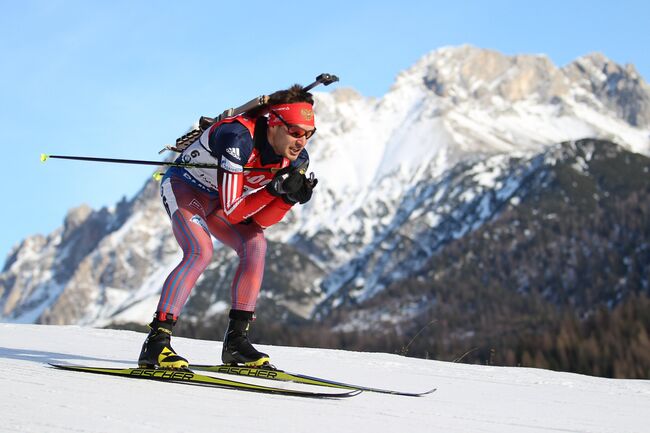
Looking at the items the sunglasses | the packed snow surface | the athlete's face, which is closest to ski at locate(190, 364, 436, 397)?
the packed snow surface

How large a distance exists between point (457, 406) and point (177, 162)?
139 inches

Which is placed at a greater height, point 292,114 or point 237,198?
point 292,114

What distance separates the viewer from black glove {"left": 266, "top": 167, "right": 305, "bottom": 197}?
731 cm

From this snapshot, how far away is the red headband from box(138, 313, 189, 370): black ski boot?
2.02 meters

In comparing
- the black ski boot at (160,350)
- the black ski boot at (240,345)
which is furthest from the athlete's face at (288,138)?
the black ski boot at (160,350)

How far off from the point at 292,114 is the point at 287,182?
27.2 inches

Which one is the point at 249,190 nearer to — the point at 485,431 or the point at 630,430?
the point at 485,431

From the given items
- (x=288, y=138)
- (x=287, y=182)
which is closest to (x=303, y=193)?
(x=287, y=182)

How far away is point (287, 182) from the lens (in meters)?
7.30

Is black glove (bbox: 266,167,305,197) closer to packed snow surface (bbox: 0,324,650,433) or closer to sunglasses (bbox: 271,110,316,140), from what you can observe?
sunglasses (bbox: 271,110,316,140)

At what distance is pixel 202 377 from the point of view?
671 cm

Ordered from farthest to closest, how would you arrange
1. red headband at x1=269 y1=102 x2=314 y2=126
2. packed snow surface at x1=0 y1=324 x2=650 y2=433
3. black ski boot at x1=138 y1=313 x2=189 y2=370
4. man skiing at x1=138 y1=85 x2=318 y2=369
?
1. red headband at x1=269 y1=102 x2=314 y2=126
2. man skiing at x1=138 y1=85 x2=318 y2=369
3. black ski boot at x1=138 y1=313 x2=189 y2=370
4. packed snow surface at x1=0 y1=324 x2=650 y2=433

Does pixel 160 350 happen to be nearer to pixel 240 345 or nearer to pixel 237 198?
pixel 240 345

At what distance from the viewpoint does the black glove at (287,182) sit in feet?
24.0
